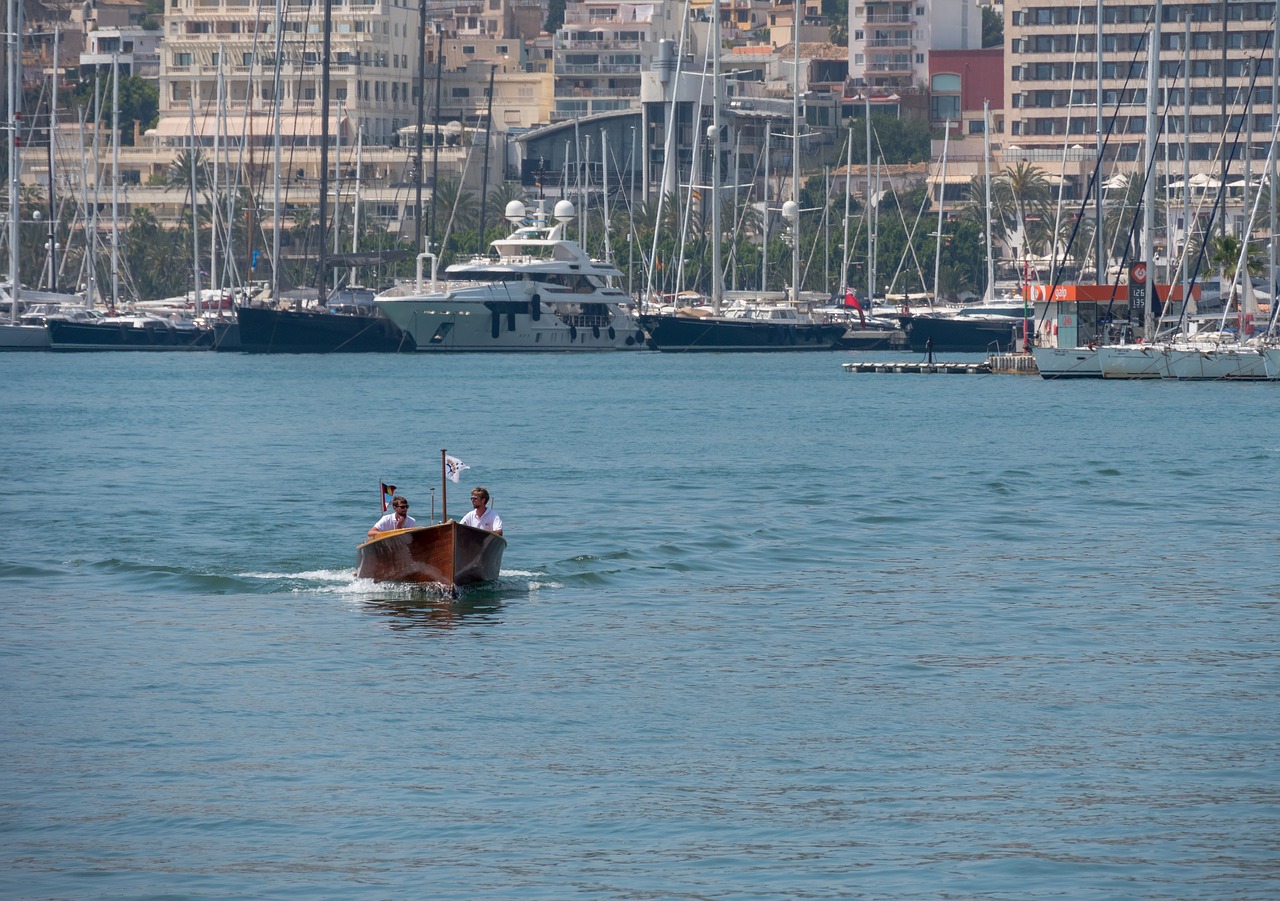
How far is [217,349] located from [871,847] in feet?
382

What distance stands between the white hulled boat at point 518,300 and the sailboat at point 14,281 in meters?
19.9

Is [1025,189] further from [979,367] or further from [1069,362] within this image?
[1069,362]

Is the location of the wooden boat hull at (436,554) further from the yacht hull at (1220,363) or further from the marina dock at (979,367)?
the marina dock at (979,367)

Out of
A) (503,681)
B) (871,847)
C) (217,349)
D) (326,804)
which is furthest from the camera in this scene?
(217,349)

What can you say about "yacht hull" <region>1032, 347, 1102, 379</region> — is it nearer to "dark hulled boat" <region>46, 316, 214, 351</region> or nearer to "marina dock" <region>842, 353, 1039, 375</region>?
"marina dock" <region>842, 353, 1039, 375</region>

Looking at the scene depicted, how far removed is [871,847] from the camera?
65.1 feet

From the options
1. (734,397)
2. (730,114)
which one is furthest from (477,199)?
(734,397)

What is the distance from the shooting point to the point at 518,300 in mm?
130000

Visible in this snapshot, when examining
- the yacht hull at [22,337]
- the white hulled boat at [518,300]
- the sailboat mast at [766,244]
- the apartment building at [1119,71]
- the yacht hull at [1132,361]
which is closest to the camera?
Result: the yacht hull at [1132,361]

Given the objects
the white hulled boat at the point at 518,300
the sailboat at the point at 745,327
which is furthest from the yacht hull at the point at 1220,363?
the white hulled boat at the point at 518,300

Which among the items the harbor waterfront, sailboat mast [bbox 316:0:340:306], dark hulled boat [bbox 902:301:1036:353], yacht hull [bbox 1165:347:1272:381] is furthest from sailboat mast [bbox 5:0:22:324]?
the harbor waterfront

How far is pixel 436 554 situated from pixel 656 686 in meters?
6.39

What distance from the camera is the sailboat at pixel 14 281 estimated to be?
11731cm

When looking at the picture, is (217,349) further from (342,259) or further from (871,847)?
(871,847)
